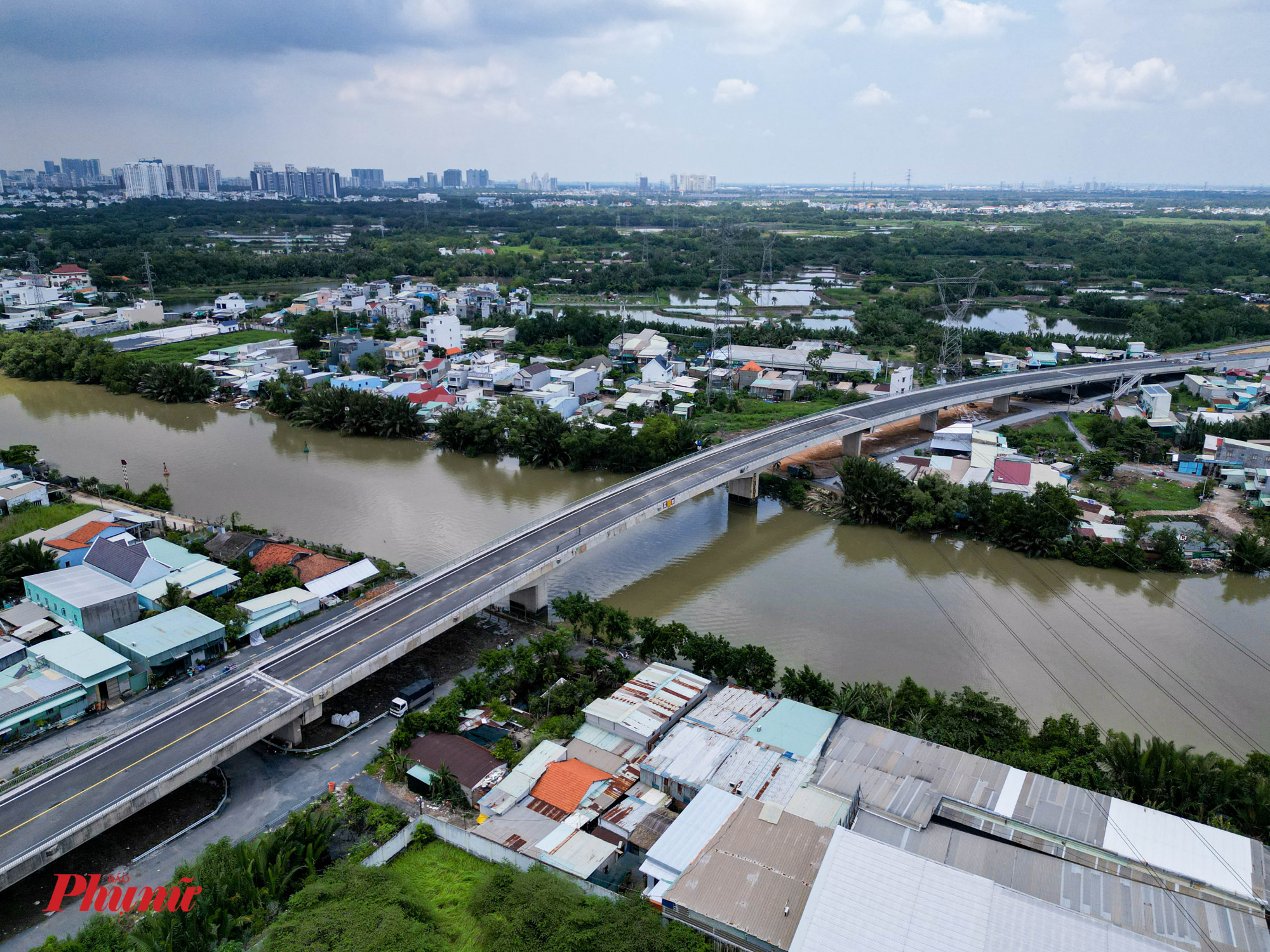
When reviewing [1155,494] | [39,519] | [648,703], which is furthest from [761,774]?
[1155,494]

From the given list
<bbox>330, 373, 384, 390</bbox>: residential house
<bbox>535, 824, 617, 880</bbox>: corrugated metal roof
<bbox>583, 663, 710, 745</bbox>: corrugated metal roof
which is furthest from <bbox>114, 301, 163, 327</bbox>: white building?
<bbox>535, 824, 617, 880</bbox>: corrugated metal roof

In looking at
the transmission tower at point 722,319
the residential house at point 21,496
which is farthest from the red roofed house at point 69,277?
the transmission tower at point 722,319

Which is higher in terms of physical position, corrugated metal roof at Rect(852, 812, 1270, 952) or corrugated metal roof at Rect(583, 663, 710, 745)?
corrugated metal roof at Rect(583, 663, 710, 745)

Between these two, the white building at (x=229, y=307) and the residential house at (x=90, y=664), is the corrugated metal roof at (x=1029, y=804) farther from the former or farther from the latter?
the white building at (x=229, y=307)

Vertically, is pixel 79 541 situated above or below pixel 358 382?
below

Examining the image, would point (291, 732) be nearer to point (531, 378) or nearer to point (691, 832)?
point (691, 832)

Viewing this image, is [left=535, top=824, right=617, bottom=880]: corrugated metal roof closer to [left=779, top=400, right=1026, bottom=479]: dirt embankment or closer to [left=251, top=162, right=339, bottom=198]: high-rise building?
[left=779, top=400, right=1026, bottom=479]: dirt embankment
